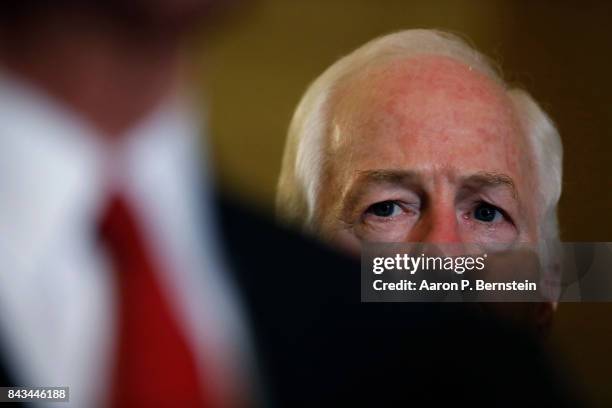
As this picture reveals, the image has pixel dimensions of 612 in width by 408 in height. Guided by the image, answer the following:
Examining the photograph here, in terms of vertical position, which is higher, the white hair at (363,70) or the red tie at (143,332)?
the white hair at (363,70)

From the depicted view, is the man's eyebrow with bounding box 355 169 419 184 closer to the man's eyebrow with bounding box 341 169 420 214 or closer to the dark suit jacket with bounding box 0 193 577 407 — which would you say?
the man's eyebrow with bounding box 341 169 420 214

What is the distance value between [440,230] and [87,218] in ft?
2.38

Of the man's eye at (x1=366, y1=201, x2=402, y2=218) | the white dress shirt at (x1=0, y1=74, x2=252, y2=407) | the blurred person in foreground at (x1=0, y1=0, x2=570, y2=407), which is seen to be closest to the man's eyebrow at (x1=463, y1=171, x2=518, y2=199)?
the man's eye at (x1=366, y1=201, x2=402, y2=218)

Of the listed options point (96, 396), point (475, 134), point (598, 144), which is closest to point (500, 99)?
point (475, 134)

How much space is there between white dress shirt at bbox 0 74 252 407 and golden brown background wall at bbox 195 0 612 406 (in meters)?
0.48

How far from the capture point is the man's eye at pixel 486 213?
1356 millimetres

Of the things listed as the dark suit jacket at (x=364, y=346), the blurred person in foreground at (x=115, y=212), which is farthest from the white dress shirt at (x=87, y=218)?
the dark suit jacket at (x=364, y=346)

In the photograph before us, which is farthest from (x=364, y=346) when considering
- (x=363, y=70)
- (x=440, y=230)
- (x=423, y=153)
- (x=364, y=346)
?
(x=363, y=70)

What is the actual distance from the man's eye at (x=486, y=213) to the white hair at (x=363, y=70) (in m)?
0.08

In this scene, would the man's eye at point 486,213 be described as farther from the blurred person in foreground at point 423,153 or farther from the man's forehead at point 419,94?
the man's forehead at point 419,94

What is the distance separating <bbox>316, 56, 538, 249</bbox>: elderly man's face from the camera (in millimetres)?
1355

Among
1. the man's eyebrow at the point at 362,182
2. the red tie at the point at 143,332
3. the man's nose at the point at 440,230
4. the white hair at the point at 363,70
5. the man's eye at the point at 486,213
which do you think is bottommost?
the red tie at the point at 143,332

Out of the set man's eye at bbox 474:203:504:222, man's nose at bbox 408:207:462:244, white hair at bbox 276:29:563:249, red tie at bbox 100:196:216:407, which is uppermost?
white hair at bbox 276:29:563:249

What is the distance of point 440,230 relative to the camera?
1.35 metres
